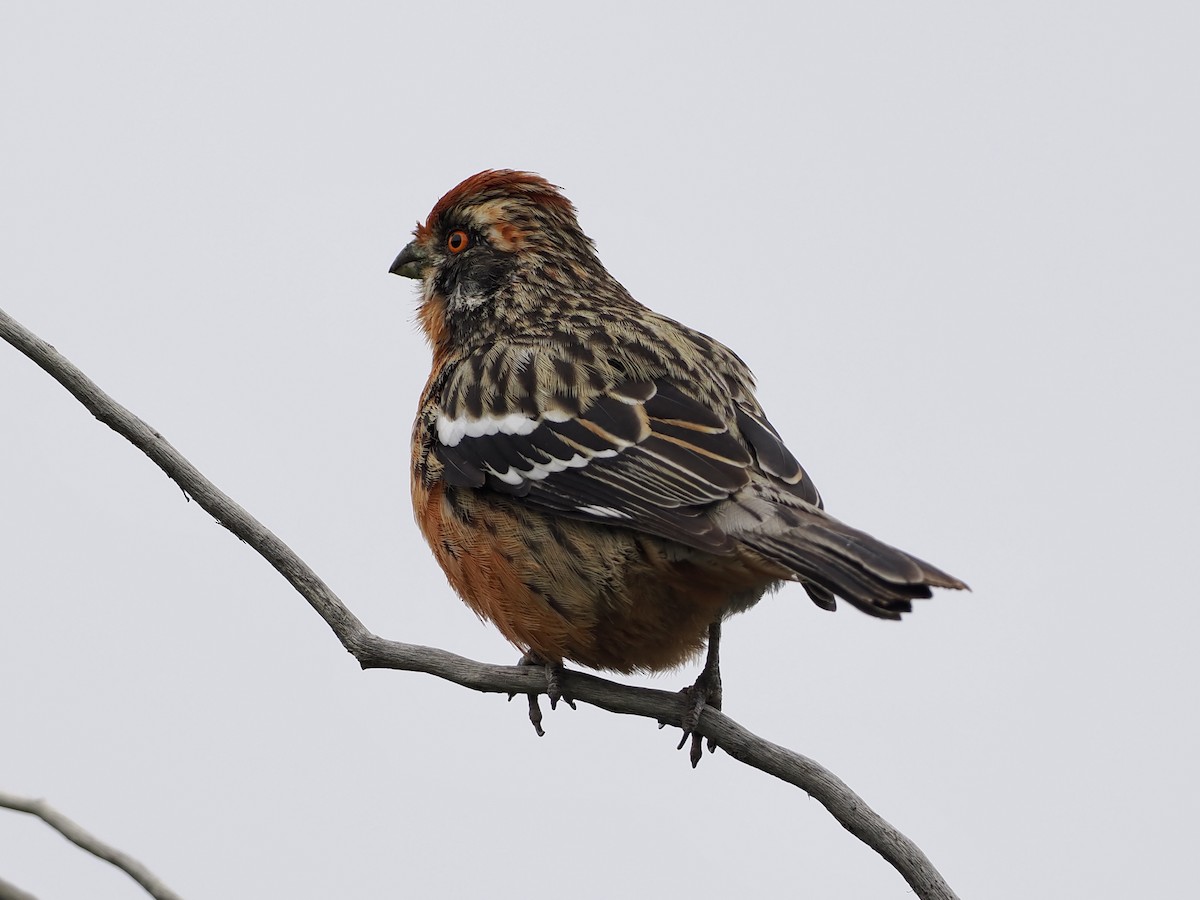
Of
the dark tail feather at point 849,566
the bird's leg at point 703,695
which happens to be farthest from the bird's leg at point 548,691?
the dark tail feather at point 849,566

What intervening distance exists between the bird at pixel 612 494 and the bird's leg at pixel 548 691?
1 centimetres

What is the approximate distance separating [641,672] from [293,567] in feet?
6.22

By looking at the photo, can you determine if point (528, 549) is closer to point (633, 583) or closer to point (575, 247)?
point (633, 583)

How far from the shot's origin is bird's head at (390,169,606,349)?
7.43 metres

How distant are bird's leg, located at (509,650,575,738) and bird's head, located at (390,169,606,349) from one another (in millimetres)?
2065

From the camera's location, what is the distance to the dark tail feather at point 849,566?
452 cm

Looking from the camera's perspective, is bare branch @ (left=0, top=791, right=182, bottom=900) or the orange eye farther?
the orange eye

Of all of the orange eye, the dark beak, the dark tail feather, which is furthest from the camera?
the dark beak

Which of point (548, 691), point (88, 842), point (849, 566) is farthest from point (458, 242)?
point (88, 842)

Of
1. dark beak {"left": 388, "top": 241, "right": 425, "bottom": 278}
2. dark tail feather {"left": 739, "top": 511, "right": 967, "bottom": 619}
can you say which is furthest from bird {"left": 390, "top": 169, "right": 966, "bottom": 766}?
dark beak {"left": 388, "top": 241, "right": 425, "bottom": 278}

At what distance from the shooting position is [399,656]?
4.87 meters

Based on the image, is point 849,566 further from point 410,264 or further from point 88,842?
point 410,264

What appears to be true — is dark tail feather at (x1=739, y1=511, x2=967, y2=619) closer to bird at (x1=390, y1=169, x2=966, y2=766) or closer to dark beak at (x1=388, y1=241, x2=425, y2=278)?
bird at (x1=390, y1=169, x2=966, y2=766)

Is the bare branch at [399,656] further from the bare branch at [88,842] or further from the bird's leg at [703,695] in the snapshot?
the bare branch at [88,842]
